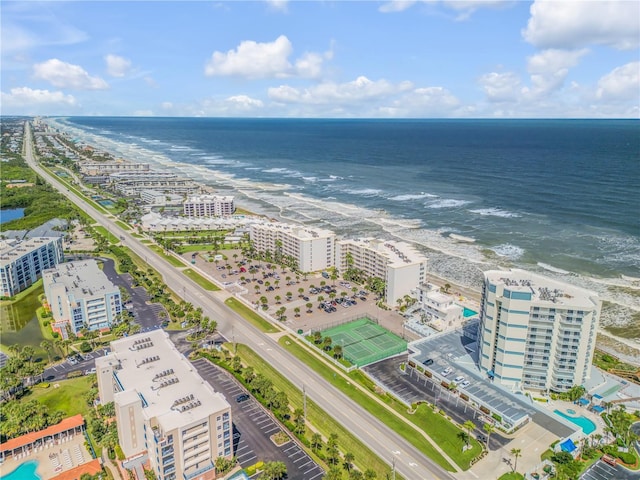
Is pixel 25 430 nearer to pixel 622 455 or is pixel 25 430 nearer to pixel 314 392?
pixel 314 392

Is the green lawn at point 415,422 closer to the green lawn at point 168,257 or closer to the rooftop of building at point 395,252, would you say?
the rooftop of building at point 395,252

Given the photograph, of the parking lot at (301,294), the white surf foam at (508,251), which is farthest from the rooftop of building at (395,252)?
the white surf foam at (508,251)

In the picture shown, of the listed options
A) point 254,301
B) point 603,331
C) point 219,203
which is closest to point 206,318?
point 254,301

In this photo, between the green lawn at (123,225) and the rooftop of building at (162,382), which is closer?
the rooftop of building at (162,382)

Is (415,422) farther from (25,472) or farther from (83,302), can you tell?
(83,302)

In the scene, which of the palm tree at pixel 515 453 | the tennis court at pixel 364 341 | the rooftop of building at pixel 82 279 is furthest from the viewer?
the rooftop of building at pixel 82 279

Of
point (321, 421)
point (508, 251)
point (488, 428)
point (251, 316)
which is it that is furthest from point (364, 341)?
point (508, 251)
